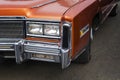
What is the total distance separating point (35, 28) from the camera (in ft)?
13.6

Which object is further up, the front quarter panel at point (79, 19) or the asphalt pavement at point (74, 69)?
the front quarter panel at point (79, 19)

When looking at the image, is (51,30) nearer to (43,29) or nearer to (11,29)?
(43,29)

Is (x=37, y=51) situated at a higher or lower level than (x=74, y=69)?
higher

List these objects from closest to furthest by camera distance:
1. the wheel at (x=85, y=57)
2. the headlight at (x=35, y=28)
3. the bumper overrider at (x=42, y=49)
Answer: the bumper overrider at (x=42, y=49) < the headlight at (x=35, y=28) < the wheel at (x=85, y=57)

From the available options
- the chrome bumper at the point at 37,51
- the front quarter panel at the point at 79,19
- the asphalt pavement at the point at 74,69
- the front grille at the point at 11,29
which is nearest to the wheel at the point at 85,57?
the asphalt pavement at the point at 74,69

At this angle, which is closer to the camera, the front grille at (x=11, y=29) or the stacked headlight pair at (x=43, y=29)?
the stacked headlight pair at (x=43, y=29)

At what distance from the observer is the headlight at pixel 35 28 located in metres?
4.11

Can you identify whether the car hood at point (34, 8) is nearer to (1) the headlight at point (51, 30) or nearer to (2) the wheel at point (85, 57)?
(1) the headlight at point (51, 30)

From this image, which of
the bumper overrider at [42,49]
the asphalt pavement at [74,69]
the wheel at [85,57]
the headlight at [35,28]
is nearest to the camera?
the bumper overrider at [42,49]

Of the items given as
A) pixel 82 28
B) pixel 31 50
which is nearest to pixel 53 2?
pixel 82 28

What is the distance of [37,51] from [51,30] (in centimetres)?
33

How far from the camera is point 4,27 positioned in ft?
14.0

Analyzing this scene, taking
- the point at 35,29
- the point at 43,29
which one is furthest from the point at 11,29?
the point at 43,29

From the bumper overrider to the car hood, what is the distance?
0.93 feet
